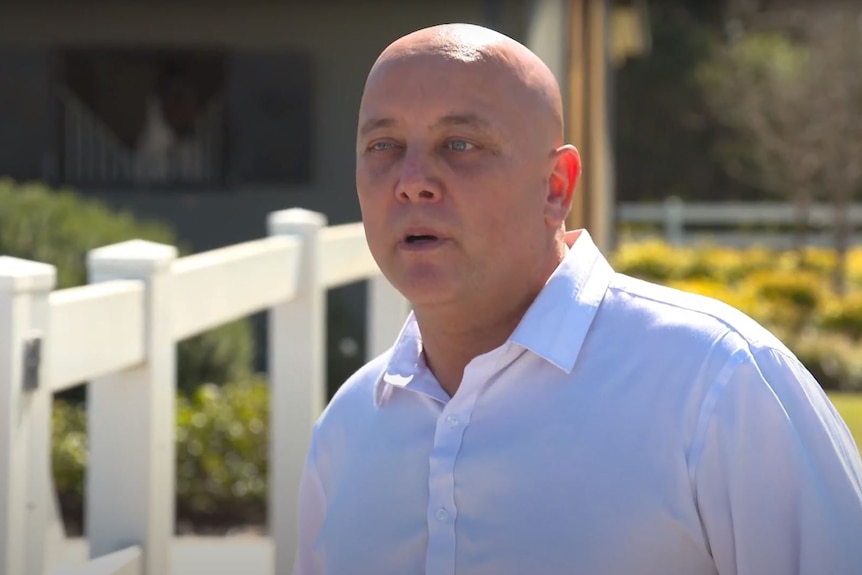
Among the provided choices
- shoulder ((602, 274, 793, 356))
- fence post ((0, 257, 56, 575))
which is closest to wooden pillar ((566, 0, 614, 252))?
fence post ((0, 257, 56, 575))

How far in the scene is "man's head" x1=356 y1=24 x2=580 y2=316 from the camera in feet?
6.78

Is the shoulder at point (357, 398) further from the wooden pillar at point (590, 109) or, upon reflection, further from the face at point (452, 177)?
the wooden pillar at point (590, 109)

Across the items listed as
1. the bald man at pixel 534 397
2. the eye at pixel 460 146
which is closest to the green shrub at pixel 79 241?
the bald man at pixel 534 397

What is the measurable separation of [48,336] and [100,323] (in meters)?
0.25

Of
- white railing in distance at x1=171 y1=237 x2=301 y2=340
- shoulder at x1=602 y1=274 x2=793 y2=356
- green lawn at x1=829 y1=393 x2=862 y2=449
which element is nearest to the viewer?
shoulder at x1=602 y1=274 x2=793 y2=356

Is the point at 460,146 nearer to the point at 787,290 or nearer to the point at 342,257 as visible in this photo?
the point at 342,257

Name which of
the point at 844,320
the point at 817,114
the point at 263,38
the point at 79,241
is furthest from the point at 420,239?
the point at 817,114

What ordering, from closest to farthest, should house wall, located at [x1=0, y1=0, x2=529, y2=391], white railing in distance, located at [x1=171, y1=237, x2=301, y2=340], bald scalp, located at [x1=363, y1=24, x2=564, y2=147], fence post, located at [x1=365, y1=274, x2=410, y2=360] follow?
bald scalp, located at [x1=363, y1=24, x2=564, y2=147]
white railing in distance, located at [x1=171, y1=237, x2=301, y2=340]
fence post, located at [x1=365, y1=274, x2=410, y2=360]
house wall, located at [x1=0, y1=0, x2=529, y2=391]

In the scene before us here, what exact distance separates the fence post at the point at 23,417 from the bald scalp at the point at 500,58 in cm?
77

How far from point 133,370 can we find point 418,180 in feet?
4.06

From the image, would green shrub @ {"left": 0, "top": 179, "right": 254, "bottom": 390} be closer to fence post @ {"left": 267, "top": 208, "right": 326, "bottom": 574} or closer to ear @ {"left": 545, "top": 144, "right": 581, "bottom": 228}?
fence post @ {"left": 267, "top": 208, "right": 326, "bottom": 574}

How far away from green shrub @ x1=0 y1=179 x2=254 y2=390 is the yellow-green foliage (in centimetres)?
619

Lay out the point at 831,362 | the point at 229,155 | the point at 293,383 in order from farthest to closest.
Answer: the point at 229,155, the point at 831,362, the point at 293,383

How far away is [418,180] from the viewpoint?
206cm
